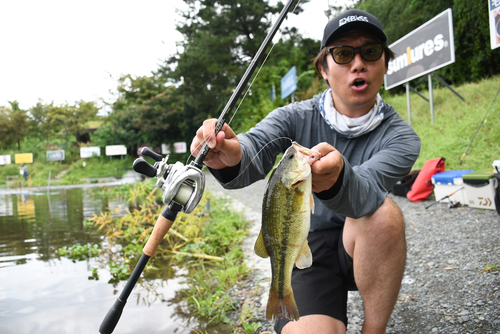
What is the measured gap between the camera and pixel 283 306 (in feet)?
4.58

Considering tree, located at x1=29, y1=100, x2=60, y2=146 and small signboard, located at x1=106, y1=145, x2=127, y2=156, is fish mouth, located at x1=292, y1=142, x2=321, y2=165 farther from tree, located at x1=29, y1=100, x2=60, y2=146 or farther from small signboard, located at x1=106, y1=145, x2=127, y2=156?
tree, located at x1=29, y1=100, x2=60, y2=146

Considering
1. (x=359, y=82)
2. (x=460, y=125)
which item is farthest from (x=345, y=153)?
(x=460, y=125)

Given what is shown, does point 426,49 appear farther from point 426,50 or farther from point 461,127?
point 461,127

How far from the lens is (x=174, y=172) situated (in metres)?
1.43

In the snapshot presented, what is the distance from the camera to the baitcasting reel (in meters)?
1.38

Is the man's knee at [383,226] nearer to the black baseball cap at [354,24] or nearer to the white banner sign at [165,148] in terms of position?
the black baseball cap at [354,24]

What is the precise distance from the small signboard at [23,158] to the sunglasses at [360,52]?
38.0 meters

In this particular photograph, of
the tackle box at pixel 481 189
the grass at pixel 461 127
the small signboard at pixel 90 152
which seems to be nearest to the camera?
the tackle box at pixel 481 189

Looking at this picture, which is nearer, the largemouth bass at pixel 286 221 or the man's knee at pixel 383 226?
the largemouth bass at pixel 286 221

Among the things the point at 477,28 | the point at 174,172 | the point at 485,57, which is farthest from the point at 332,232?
the point at 485,57

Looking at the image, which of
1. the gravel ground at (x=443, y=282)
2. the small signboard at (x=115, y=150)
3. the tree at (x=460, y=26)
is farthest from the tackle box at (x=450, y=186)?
the small signboard at (x=115, y=150)

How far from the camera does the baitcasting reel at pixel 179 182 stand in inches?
54.4

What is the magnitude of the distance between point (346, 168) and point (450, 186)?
4421 millimetres

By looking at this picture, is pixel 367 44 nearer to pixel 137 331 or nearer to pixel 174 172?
pixel 174 172
